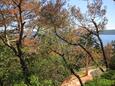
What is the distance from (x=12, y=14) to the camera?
26.7 meters

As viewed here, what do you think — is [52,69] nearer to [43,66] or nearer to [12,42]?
[43,66]

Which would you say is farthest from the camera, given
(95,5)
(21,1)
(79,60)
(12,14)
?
(79,60)

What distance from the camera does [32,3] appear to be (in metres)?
27.7

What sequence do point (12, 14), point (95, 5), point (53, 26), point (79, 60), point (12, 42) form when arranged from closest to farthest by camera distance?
point (12, 14) → point (12, 42) → point (53, 26) → point (95, 5) → point (79, 60)

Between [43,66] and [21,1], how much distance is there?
11.5 metres

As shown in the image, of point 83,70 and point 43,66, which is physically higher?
point 43,66

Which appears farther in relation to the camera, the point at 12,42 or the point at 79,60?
the point at 79,60

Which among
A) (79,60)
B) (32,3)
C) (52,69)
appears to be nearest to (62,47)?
(52,69)

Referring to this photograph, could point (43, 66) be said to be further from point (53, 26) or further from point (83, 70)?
point (83, 70)

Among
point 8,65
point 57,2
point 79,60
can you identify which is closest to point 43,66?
point 8,65

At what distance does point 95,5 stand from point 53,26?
20.0 ft

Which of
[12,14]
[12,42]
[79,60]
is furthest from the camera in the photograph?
[79,60]

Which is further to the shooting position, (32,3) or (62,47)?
(62,47)

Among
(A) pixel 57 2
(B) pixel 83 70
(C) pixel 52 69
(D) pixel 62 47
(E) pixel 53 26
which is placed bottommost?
(B) pixel 83 70
